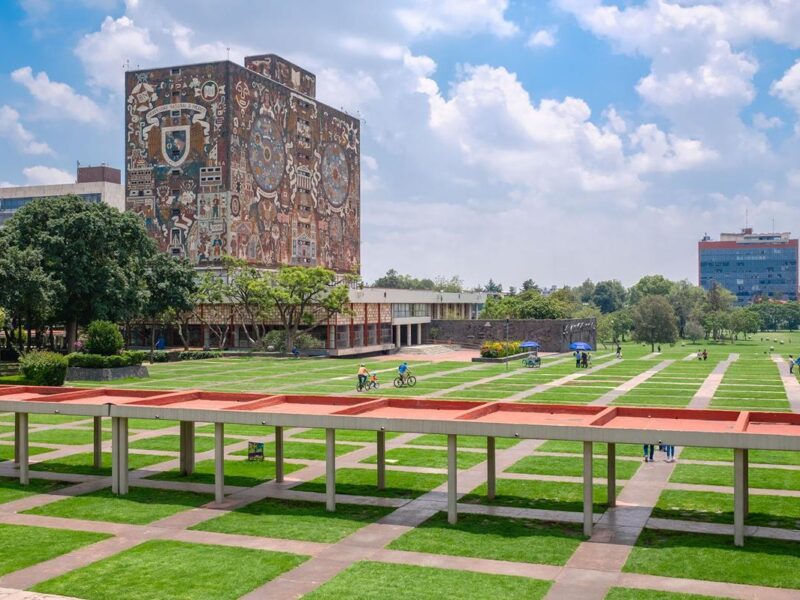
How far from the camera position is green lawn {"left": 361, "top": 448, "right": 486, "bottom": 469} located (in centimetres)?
Result: 2888

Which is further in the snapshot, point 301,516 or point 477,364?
point 477,364

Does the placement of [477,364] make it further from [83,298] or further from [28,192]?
[28,192]

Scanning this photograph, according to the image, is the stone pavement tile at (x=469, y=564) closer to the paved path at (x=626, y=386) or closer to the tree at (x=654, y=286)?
the paved path at (x=626, y=386)

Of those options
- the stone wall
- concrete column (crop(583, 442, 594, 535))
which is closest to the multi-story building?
the stone wall

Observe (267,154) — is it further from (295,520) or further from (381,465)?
(295,520)

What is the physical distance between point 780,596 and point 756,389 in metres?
37.9

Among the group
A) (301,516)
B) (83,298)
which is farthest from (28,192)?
(301,516)

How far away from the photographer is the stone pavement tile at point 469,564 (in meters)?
17.5

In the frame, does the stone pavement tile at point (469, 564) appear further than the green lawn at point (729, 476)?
No

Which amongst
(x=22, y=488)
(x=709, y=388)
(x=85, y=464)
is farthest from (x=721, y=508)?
(x=709, y=388)

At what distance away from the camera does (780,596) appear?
15.8m

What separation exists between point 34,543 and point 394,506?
903 centimetres

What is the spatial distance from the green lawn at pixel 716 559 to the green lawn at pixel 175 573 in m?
7.65

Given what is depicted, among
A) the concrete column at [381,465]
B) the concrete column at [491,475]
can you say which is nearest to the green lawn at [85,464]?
the concrete column at [381,465]
